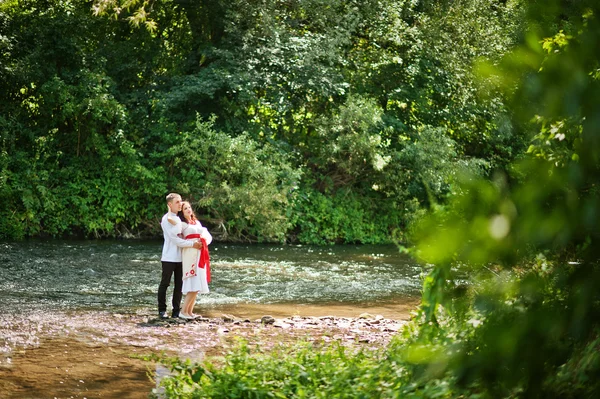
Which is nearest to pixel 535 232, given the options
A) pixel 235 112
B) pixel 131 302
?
pixel 131 302

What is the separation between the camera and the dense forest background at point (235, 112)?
2298cm

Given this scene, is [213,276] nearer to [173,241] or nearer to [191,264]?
[191,264]

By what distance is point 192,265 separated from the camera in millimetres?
11289

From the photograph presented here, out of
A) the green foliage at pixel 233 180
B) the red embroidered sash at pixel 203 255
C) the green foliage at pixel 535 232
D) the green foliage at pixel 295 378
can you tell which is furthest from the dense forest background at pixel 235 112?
the green foliage at pixel 535 232

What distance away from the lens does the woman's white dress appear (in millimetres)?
11250

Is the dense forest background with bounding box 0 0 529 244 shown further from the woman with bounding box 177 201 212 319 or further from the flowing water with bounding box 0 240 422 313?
the woman with bounding box 177 201 212 319

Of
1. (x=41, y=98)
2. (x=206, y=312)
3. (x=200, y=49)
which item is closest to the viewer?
(x=206, y=312)

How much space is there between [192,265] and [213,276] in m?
5.01

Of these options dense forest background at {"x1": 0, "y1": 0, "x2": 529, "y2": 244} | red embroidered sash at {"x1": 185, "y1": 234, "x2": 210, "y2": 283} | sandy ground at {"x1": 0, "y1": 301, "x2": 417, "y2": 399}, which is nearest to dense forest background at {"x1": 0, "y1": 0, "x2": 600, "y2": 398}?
dense forest background at {"x1": 0, "y1": 0, "x2": 529, "y2": 244}

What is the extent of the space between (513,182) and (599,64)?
0.78 feet

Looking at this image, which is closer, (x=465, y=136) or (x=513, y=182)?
(x=513, y=182)

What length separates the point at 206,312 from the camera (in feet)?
39.8

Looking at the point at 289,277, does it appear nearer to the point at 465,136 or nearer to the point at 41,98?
the point at 41,98

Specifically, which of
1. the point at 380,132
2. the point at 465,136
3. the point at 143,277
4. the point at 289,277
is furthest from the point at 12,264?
the point at 465,136
